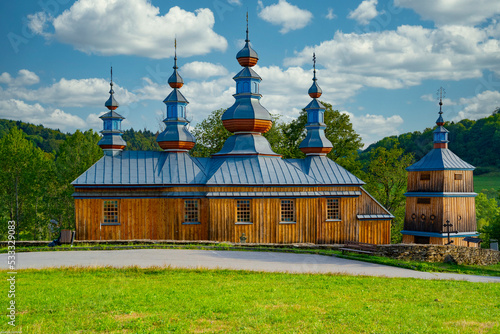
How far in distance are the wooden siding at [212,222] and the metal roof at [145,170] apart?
60 centimetres

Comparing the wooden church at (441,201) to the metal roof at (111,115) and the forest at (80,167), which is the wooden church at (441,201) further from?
the metal roof at (111,115)

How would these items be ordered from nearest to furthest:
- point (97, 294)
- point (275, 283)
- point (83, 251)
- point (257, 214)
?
1. point (97, 294)
2. point (275, 283)
3. point (83, 251)
4. point (257, 214)

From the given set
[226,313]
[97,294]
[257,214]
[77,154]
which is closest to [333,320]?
[226,313]

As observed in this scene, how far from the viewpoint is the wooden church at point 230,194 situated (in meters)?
25.3

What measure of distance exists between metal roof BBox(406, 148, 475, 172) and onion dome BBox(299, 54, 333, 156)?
6.80 metres

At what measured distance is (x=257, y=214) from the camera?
83.5 ft

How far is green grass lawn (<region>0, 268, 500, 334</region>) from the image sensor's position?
966 cm

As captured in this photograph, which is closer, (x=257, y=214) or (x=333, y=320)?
(x=333, y=320)

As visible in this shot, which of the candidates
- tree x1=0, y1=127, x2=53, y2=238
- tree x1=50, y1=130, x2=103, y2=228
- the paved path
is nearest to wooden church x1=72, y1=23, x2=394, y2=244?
the paved path

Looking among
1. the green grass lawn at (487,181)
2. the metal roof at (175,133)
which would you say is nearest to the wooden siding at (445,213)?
the metal roof at (175,133)

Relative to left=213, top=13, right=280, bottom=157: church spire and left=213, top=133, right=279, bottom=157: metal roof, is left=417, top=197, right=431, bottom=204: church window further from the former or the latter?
left=213, top=133, right=279, bottom=157: metal roof

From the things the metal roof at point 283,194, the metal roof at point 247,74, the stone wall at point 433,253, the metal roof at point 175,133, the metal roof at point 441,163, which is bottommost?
the stone wall at point 433,253

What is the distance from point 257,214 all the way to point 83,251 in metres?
9.40

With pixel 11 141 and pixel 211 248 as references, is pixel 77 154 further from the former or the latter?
pixel 211 248
